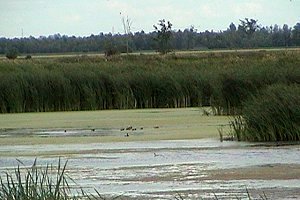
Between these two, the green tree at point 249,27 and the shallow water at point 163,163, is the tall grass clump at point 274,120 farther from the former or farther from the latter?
the green tree at point 249,27

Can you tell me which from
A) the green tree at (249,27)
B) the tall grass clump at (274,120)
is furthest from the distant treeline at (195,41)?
the tall grass clump at (274,120)

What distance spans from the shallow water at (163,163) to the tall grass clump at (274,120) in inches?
17.4

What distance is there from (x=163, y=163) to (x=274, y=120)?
10.7 feet

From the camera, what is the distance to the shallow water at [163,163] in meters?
12.1

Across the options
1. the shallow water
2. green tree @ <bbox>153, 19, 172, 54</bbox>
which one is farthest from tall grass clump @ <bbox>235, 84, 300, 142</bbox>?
green tree @ <bbox>153, 19, 172, 54</bbox>

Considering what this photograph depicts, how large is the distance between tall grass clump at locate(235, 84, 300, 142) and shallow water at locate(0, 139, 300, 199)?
44 cm

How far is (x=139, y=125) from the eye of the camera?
22906 millimetres

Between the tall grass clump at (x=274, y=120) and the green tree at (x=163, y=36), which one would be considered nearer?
the tall grass clump at (x=274, y=120)

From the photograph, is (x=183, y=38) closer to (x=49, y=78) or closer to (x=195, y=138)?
(x=49, y=78)

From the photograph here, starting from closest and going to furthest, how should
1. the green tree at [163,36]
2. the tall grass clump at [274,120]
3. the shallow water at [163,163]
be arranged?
the shallow water at [163,163] < the tall grass clump at [274,120] < the green tree at [163,36]

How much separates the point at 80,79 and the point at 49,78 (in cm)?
92

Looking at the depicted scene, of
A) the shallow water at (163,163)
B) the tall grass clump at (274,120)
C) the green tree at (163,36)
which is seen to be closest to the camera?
the shallow water at (163,163)

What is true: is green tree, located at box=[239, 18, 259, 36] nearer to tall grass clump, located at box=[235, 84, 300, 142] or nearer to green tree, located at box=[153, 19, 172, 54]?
green tree, located at box=[153, 19, 172, 54]

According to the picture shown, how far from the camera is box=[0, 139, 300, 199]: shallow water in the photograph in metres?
12.1
